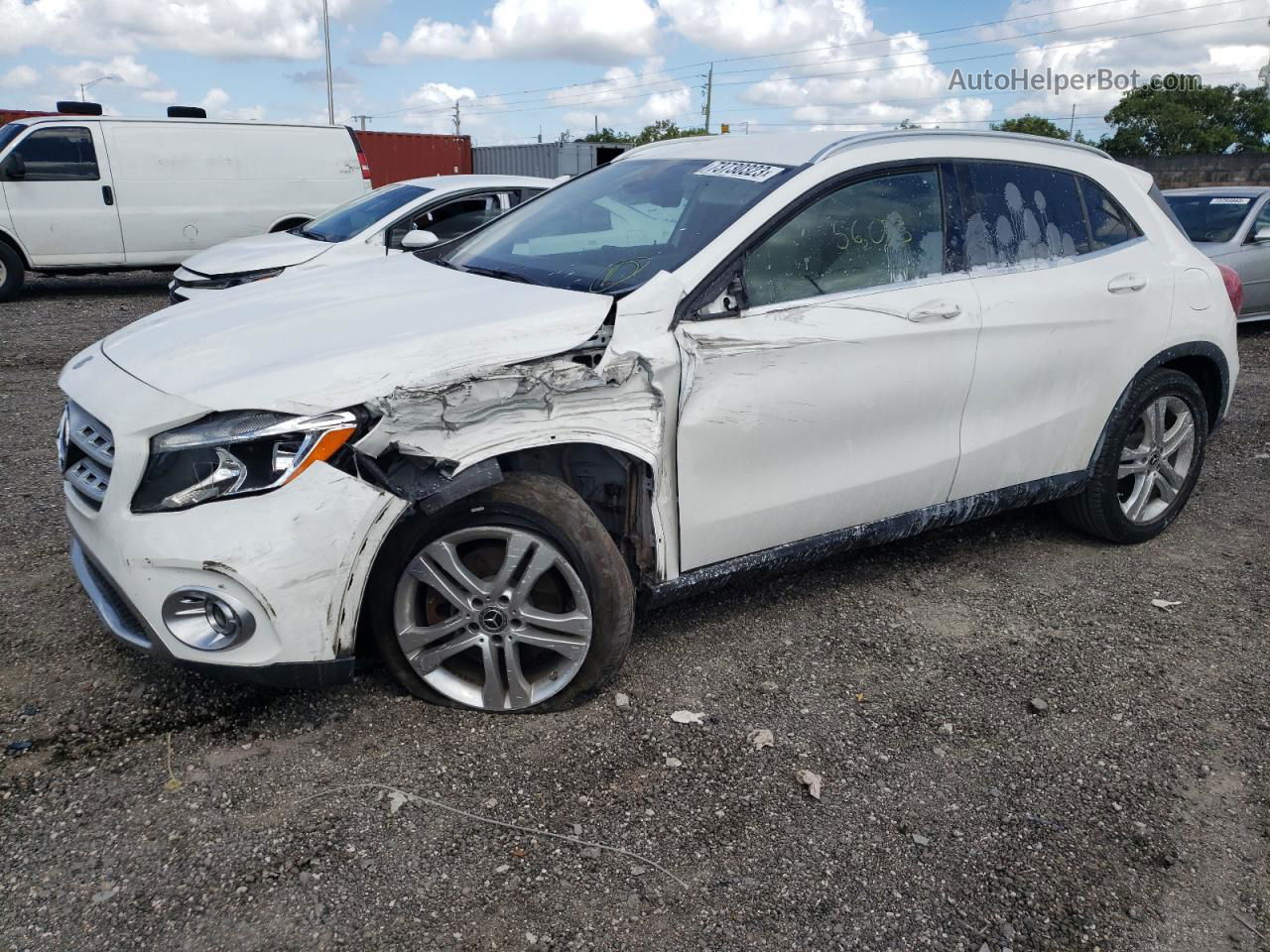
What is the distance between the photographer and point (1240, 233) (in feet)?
31.9

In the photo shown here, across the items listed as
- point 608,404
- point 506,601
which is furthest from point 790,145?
point 506,601

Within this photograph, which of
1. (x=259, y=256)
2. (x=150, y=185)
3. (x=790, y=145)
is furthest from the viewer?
(x=150, y=185)

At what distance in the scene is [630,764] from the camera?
293 centimetres

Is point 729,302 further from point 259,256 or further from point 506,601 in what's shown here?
point 259,256

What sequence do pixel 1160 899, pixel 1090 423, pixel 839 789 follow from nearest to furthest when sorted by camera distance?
pixel 1160 899
pixel 839 789
pixel 1090 423

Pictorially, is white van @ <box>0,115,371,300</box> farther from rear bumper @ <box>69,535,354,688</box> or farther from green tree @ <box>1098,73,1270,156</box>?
green tree @ <box>1098,73,1270,156</box>

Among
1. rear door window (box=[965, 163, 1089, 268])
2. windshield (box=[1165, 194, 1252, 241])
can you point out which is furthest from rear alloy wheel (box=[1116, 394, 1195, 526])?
windshield (box=[1165, 194, 1252, 241])

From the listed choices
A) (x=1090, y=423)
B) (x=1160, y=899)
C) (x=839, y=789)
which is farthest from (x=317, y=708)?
(x=1090, y=423)

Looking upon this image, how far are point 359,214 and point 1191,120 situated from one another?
2618 inches

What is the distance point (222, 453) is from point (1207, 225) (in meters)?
10.4

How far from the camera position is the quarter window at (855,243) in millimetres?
3318

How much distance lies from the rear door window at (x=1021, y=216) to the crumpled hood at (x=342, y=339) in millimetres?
1629

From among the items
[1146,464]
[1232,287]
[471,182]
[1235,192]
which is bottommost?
[1146,464]

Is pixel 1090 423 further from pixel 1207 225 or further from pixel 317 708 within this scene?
pixel 1207 225
